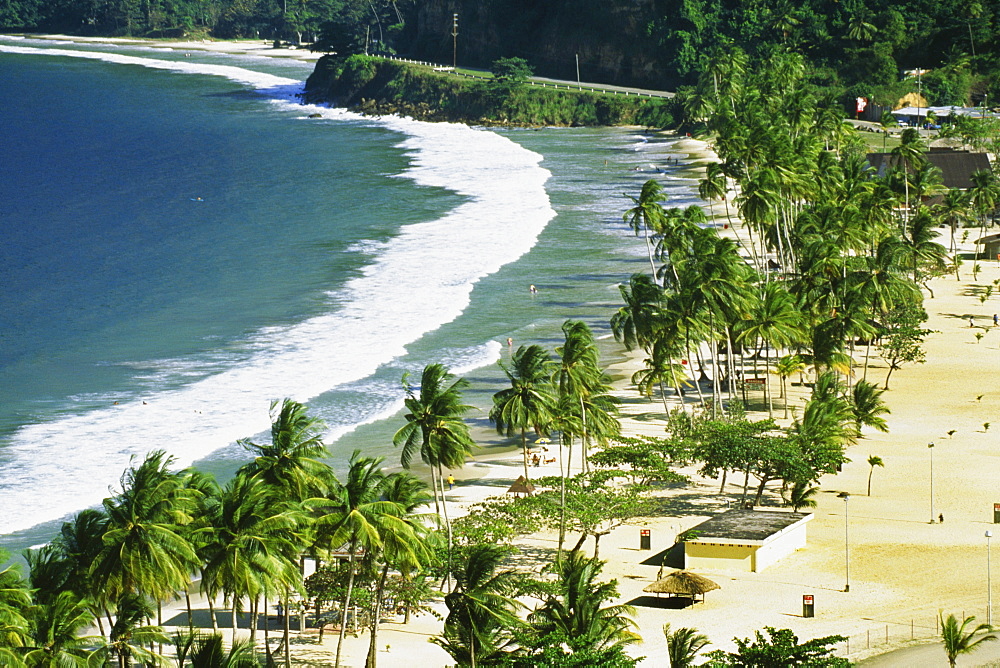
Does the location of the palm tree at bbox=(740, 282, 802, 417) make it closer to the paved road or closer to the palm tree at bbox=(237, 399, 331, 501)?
the paved road

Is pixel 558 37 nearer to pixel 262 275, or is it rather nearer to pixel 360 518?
pixel 262 275

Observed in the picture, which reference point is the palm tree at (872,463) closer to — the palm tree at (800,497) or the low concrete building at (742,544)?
the palm tree at (800,497)

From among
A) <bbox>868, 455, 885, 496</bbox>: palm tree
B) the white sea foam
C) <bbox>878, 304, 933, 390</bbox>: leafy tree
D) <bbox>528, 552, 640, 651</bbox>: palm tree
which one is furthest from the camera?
<bbox>878, 304, 933, 390</bbox>: leafy tree

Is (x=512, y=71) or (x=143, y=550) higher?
(x=512, y=71)

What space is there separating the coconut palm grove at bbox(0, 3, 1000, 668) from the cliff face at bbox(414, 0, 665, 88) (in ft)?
301

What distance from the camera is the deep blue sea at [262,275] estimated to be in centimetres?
5284

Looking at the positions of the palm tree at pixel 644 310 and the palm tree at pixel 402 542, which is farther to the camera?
the palm tree at pixel 644 310

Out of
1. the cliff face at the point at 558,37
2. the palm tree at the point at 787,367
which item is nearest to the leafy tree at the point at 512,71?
the cliff face at the point at 558,37

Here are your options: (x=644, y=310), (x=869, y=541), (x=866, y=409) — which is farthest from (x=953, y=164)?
(x=869, y=541)

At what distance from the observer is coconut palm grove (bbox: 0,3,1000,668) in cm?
2875

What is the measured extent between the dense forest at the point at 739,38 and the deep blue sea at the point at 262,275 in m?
19.9

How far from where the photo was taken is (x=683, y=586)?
120 feet

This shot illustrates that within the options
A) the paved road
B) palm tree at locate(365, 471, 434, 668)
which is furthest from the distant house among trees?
palm tree at locate(365, 471, 434, 668)

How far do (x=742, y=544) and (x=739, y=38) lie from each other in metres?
129
